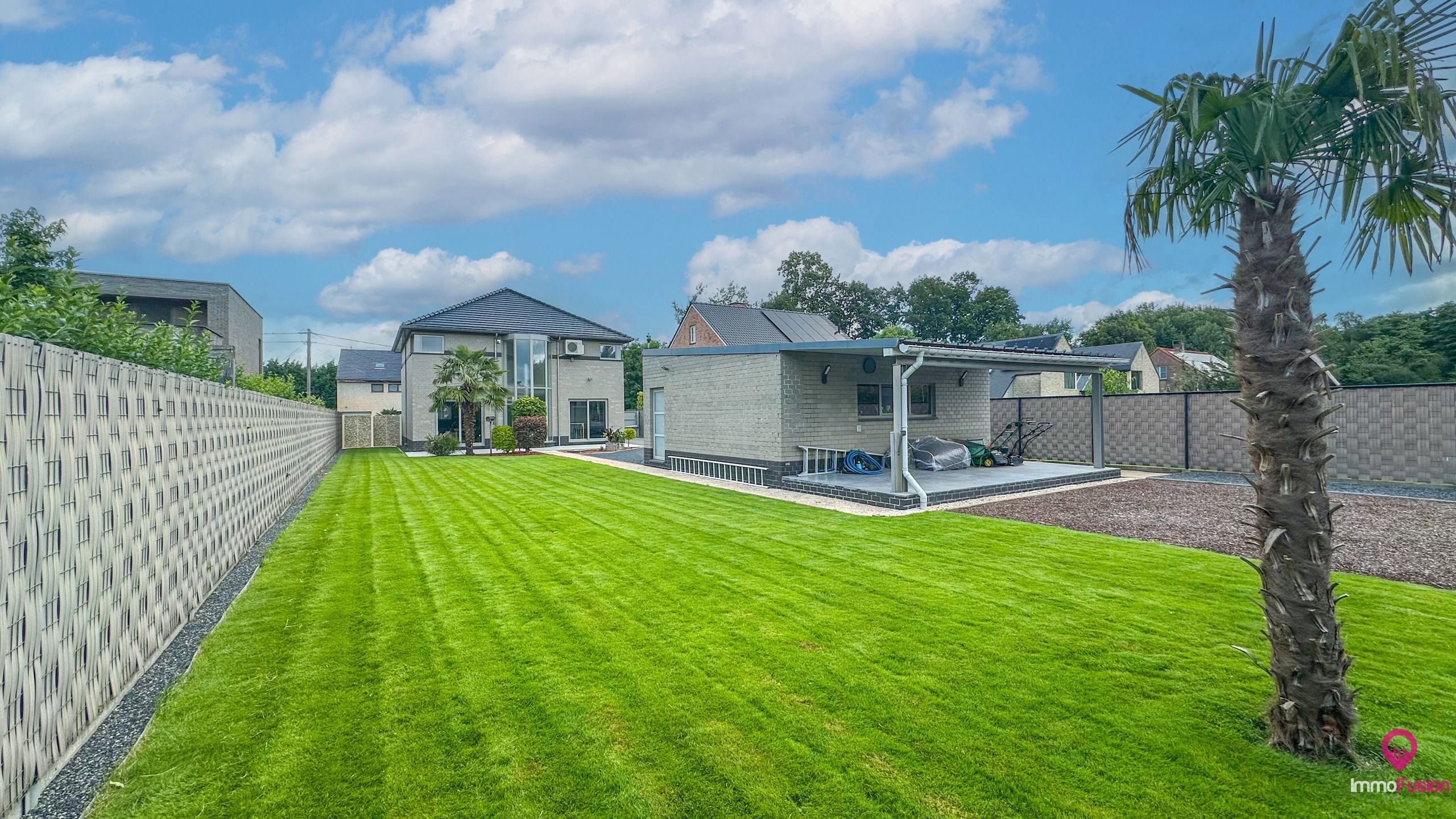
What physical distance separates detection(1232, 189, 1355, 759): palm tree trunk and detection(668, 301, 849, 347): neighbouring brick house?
2524 centimetres

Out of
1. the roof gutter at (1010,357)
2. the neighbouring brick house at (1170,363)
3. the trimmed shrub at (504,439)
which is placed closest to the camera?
the roof gutter at (1010,357)

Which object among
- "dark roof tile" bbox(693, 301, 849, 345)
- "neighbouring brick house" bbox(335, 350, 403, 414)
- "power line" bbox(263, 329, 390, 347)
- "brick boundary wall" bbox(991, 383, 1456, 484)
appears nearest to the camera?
"brick boundary wall" bbox(991, 383, 1456, 484)

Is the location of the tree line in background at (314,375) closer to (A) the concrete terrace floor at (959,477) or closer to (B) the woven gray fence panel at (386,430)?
(B) the woven gray fence panel at (386,430)

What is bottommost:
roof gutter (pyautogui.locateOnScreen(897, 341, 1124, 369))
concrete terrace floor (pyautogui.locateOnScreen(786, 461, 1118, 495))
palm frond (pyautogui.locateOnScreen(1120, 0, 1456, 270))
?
concrete terrace floor (pyautogui.locateOnScreen(786, 461, 1118, 495))

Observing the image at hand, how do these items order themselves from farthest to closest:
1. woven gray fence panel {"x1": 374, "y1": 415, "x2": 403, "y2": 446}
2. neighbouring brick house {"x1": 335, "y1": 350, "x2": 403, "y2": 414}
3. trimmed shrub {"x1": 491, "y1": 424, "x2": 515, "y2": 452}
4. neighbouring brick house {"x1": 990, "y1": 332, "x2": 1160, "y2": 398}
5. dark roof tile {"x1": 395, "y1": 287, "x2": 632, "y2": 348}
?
neighbouring brick house {"x1": 335, "y1": 350, "x2": 403, "y2": 414} → neighbouring brick house {"x1": 990, "y1": 332, "x2": 1160, "y2": 398} → woven gray fence panel {"x1": 374, "y1": 415, "x2": 403, "y2": 446} → dark roof tile {"x1": 395, "y1": 287, "x2": 632, "y2": 348} → trimmed shrub {"x1": 491, "y1": 424, "x2": 515, "y2": 452}

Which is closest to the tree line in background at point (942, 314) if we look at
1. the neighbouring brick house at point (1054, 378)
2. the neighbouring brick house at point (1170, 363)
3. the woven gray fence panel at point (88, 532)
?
the neighbouring brick house at point (1170, 363)

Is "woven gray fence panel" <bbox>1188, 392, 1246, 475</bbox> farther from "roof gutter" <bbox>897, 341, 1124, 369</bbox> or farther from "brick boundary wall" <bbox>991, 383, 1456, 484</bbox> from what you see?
"roof gutter" <bbox>897, 341, 1124, 369</bbox>

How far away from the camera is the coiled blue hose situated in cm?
1359

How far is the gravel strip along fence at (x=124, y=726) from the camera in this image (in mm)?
2721

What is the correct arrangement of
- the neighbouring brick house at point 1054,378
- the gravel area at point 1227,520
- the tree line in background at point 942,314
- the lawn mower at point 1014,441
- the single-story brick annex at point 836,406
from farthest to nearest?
the tree line in background at point 942,314
the neighbouring brick house at point 1054,378
the lawn mower at point 1014,441
the single-story brick annex at point 836,406
the gravel area at point 1227,520

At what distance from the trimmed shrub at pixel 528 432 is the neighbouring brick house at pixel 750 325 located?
794 cm

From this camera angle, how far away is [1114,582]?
575 centimetres

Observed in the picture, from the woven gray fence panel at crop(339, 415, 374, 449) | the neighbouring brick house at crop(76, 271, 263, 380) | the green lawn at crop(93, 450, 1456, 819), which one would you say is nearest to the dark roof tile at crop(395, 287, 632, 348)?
the woven gray fence panel at crop(339, 415, 374, 449)

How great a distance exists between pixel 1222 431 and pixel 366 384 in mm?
40993
